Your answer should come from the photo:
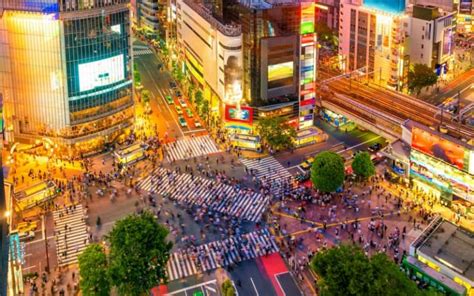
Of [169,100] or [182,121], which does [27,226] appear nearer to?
[182,121]

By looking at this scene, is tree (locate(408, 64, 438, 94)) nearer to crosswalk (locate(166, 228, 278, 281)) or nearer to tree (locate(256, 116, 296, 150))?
tree (locate(256, 116, 296, 150))

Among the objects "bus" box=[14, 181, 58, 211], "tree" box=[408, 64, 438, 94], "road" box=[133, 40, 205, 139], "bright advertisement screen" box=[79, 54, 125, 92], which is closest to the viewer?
"bus" box=[14, 181, 58, 211]

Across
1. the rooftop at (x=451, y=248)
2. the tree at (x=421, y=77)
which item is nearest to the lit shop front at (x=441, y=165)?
the rooftop at (x=451, y=248)

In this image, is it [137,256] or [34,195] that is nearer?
[137,256]

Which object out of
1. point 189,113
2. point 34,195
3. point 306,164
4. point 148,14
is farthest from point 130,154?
point 148,14

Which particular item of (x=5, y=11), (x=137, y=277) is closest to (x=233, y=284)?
(x=137, y=277)

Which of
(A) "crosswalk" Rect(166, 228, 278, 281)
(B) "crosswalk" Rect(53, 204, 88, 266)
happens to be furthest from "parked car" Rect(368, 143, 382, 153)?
(B) "crosswalk" Rect(53, 204, 88, 266)

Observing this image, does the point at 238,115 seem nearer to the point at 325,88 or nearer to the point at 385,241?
the point at 325,88
